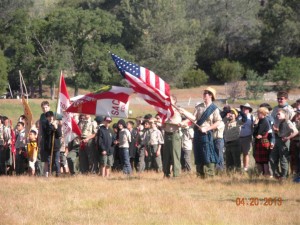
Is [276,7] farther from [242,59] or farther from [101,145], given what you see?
[101,145]

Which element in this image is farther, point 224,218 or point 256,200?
point 256,200

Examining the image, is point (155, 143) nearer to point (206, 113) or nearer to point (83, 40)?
point (206, 113)

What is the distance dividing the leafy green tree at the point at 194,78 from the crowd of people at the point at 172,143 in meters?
65.1

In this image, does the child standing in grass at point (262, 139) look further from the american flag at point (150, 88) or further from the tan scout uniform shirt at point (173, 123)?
the american flag at point (150, 88)

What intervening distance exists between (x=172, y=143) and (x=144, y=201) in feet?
11.3

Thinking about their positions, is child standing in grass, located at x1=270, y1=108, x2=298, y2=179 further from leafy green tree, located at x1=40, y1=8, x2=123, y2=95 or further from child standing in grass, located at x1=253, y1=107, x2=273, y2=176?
leafy green tree, located at x1=40, y1=8, x2=123, y2=95

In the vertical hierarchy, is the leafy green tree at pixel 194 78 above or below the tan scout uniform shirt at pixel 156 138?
above

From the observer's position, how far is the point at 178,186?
14.7 metres

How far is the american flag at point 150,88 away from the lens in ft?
51.6

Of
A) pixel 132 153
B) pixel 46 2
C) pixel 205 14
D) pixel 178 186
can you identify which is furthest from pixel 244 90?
pixel 178 186

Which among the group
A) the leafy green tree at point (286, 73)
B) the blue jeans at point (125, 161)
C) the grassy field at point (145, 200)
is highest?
the leafy green tree at point (286, 73)

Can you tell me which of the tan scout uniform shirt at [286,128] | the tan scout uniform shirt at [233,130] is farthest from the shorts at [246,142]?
the tan scout uniform shirt at [286,128]

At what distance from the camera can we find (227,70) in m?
86.3

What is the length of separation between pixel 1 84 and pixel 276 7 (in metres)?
33.6
